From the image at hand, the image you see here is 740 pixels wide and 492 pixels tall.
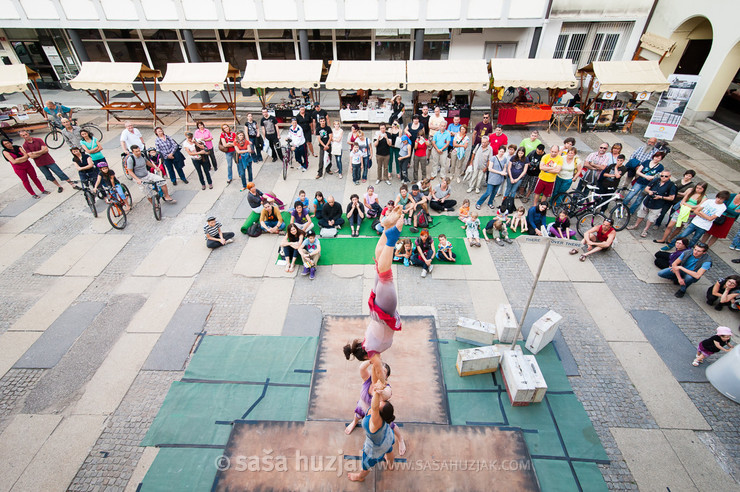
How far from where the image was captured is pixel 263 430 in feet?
16.9

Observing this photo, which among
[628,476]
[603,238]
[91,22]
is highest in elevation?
[91,22]

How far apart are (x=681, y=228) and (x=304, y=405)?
31.5 feet

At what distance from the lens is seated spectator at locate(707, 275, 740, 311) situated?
6945mm

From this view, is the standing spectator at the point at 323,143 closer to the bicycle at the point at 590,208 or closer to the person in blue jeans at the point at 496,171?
the person in blue jeans at the point at 496,171

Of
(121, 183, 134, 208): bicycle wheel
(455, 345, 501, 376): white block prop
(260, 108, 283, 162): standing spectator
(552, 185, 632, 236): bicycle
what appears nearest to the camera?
(455, 345, 501, 376): white block prop

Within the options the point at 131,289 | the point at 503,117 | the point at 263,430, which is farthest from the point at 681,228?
the point at 131,289

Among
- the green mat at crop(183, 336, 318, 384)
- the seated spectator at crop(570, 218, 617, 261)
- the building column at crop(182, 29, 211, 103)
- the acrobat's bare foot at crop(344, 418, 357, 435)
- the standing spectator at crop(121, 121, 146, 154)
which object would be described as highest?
the building column at crop(182, 29, 211, 103)

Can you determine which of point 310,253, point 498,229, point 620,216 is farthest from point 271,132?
point 620,216

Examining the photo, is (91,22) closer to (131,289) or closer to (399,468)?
(131,289)

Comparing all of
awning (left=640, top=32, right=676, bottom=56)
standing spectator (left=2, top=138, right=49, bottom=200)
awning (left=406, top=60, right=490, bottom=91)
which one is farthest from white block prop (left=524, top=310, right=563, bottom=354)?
awning (left=640, top=32, right=676, bottom=56)

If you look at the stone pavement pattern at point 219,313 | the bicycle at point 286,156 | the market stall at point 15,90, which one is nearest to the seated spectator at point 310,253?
the stone pavement pattern at point 219,313

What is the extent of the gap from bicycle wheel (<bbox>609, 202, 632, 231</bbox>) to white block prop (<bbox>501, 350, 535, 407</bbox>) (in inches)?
238

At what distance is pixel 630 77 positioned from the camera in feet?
45.9

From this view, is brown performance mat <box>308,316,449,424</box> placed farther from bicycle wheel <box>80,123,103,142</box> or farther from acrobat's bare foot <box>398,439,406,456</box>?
bicycle wheel <box>80,123,103,142</box>
